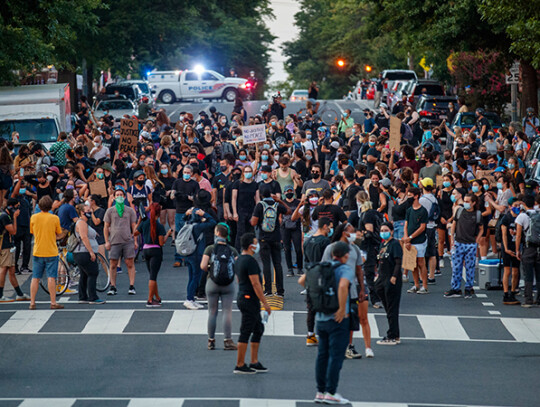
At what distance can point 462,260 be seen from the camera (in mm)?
19188

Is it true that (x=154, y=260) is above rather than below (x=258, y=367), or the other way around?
above

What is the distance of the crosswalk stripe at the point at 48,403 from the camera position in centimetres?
1277

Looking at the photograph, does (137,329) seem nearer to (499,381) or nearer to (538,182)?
(499,381)

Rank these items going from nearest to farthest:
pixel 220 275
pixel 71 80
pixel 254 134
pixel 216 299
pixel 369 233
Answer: pixel 220 275, pixel 216 299, pixel 369 233, pixel 254 134, pixel 71 80

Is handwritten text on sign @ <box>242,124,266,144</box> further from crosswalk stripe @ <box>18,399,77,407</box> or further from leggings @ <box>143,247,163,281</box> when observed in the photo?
crosswalk stripe @ <box>18,399,77,407</box>

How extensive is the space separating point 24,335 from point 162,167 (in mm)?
7440

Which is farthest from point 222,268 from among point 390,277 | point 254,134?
point 254,134

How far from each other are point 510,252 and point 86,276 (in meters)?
7.03

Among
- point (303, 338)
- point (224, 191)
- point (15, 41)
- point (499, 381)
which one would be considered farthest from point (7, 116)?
point (499, 381)

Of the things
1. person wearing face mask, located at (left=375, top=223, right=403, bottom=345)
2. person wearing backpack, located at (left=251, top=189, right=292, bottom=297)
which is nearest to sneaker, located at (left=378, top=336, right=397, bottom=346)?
person wearing face mask, located at (left=375, top=223, right=403, bottom=345)

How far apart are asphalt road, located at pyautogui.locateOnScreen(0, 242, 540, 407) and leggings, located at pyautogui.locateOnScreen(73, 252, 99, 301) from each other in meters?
0.33

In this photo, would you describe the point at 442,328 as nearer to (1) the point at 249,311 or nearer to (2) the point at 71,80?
(1) the point at 249,311

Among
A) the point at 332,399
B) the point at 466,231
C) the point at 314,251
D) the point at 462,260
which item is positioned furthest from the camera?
the point at 462,260

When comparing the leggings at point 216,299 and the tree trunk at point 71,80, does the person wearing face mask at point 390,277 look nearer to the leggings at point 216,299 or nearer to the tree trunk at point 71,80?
the leggings at point 216,299
